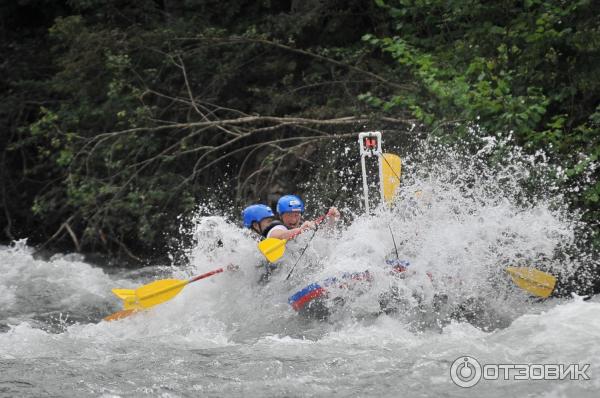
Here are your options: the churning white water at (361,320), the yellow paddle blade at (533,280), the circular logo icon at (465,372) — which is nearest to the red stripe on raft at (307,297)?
the churning white water at (361,320)

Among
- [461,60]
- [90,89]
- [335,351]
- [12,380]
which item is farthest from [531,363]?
[90,89]

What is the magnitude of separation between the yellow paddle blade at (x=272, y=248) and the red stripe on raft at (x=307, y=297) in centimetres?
40

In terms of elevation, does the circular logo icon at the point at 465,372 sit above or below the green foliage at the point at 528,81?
below

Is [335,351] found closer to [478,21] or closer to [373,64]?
[478,21]

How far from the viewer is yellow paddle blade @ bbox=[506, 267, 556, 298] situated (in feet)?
Result: 22.4

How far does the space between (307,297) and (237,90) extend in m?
5.42

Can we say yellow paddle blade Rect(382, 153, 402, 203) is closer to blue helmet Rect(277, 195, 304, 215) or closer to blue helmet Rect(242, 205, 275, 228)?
blue helmet Rect(277, 195, 304, 215)

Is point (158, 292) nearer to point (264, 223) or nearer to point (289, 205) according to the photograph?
point (264, 223)

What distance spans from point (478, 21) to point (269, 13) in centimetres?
414

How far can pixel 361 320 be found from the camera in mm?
6855

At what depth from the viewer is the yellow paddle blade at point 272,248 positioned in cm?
727

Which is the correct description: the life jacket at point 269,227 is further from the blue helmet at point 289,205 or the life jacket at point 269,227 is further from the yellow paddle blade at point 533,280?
the yellow paddle blade at point 533,280

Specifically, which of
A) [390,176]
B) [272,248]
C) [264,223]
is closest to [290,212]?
[264,223]

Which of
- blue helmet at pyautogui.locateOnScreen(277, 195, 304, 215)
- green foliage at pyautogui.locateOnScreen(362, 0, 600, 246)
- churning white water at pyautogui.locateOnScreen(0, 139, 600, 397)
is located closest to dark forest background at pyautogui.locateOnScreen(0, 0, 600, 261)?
green foliage at pyautogui.locateOnScreen(362, 0, 600, 246)
